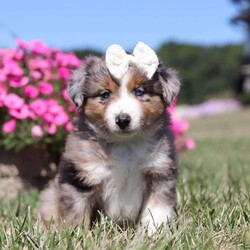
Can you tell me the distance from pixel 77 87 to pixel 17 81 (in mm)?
1971

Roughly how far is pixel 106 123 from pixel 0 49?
9.82 feet

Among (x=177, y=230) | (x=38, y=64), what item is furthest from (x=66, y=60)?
(x=177, y=230)

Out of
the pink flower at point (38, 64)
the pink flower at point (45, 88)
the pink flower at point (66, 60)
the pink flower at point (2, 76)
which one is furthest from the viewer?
the pink flower at point (66, 60)

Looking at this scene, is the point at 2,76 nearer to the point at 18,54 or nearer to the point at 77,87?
the point at 18,54

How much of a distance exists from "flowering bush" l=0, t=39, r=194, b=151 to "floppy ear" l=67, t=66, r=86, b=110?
1.53 m

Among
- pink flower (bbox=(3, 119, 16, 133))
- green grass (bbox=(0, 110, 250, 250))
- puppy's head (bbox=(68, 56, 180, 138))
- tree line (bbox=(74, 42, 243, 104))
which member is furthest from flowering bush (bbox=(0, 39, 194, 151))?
tree line (bbox=(74, 42, 243, 104))

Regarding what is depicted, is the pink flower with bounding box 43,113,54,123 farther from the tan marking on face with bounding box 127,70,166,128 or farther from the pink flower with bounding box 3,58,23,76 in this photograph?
the tan marking on face with bounding box 127,70,166,128

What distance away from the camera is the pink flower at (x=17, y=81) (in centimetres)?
571

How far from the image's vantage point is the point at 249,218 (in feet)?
12.1

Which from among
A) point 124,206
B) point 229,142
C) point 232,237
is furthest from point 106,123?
point 229,142

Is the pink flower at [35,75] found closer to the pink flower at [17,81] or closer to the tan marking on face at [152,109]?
the pink flower at [17,81]

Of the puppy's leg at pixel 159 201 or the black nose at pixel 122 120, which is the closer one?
the black nose at pixel 122 120

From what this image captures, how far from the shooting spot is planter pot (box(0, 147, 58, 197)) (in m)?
5.70

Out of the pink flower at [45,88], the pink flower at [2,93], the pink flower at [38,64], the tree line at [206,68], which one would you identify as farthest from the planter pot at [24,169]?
the tree line at [206,68]
